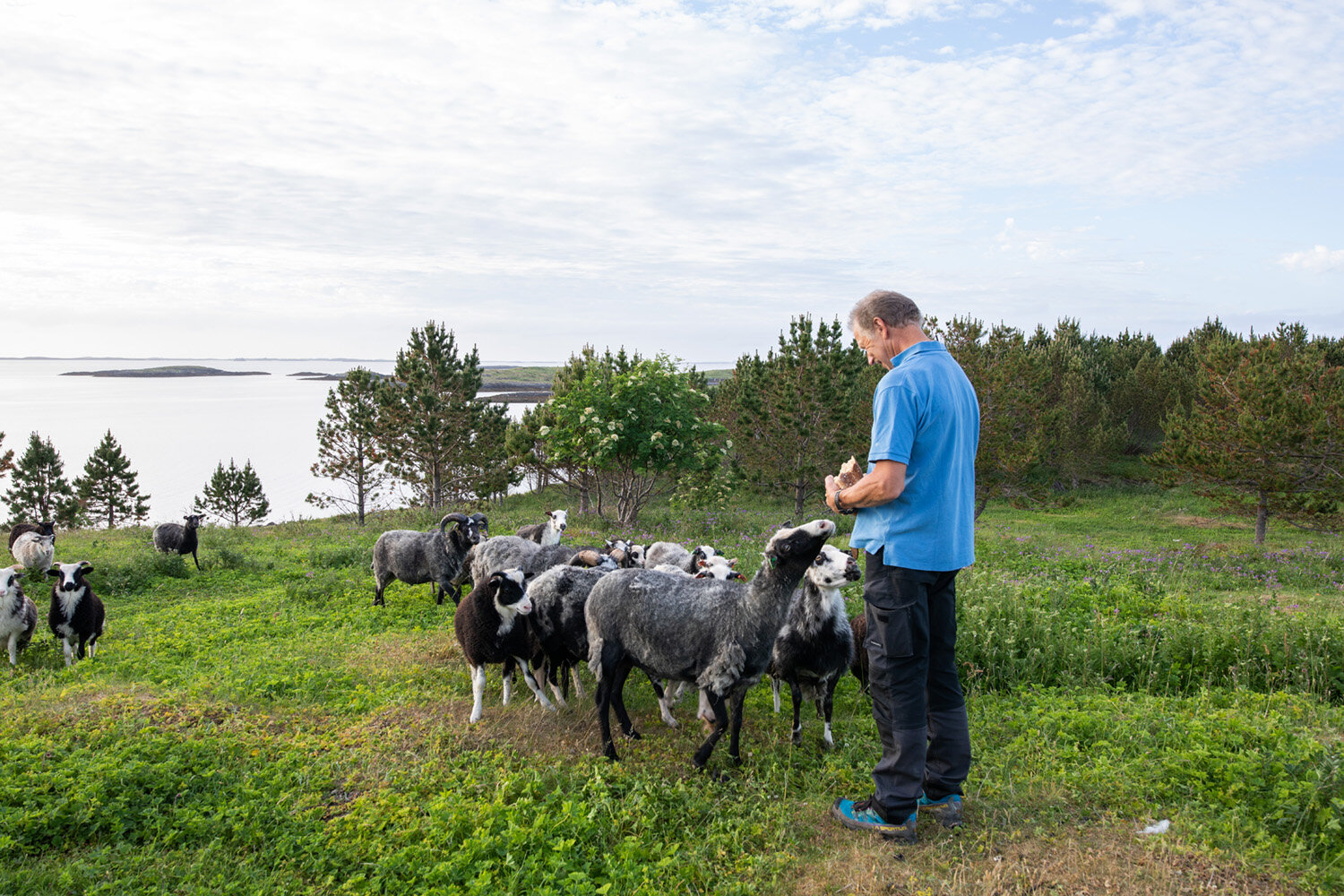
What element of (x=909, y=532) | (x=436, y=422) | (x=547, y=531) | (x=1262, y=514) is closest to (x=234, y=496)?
(x=436, y=422)

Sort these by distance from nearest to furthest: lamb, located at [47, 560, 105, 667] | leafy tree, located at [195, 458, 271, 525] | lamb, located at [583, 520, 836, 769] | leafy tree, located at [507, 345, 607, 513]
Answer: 1. lamb, located at [583, 520, 836, 769]
2. lamb, located at [47, 560, 105, 667]
3. leafy tree, located at [507, 345, 607, 513]
4. leafy tree, located at [195, 458, 271, 525]

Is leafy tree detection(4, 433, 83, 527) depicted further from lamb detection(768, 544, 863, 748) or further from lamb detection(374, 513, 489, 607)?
lamb detection(768, 544, 863, 748)

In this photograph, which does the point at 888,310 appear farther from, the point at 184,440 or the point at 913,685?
the point at 184,440

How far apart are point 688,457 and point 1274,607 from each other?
13161 mm

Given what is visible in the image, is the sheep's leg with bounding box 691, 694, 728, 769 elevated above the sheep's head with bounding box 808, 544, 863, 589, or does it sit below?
below

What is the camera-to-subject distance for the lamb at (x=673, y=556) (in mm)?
9805

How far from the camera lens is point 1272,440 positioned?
2230cm

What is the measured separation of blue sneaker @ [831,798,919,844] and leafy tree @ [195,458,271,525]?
47.0 metres

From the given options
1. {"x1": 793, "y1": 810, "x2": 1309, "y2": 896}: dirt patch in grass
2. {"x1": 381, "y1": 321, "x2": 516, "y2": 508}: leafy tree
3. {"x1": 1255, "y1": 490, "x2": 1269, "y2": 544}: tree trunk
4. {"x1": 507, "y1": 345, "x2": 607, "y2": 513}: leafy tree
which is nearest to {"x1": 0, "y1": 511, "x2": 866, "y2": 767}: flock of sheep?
{"x1": 793, "y1": 810, "x2": 1309, "y2": 896}: dirt patch in grass

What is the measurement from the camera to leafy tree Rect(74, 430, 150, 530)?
42.6 metres

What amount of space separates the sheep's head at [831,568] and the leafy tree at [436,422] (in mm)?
26797

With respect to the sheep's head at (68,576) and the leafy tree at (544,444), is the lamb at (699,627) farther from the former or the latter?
the leafy tree at (544,444)

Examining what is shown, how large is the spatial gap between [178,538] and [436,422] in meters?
15.3

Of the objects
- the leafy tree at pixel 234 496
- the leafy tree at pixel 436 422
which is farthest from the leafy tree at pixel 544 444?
the leafy tree at pixel 234 496
